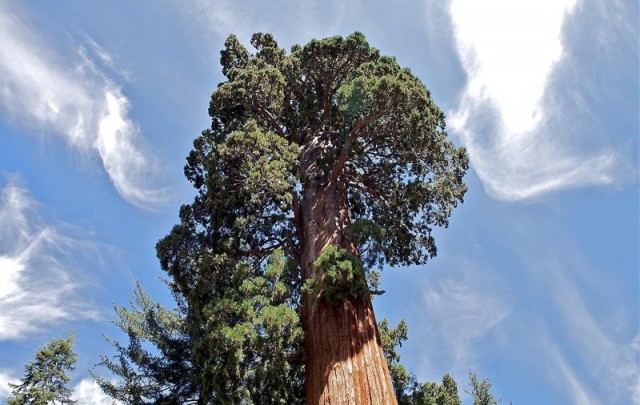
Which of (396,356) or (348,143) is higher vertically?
(348,143)

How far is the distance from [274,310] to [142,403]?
8.97 meters

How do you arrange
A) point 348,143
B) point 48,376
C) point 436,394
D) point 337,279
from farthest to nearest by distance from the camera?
point 48,376
point 436,394
point 348,143
point 337,279

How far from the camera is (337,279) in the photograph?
623cm

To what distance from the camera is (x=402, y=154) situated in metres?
9.11

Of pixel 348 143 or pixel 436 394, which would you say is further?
pixel 436 394

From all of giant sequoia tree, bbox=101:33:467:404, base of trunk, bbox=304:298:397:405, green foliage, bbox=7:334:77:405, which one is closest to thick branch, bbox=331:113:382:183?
giant sequoia tree, bbox=101:33:467:404

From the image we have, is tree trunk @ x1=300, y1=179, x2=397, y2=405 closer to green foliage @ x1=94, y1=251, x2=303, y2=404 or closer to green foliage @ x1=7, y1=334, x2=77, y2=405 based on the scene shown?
green foliage @ x1=94, y1=251, x2=303, y2=404

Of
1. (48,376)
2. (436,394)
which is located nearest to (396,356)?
(436,394)

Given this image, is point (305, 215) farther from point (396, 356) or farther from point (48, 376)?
point (48, 376)

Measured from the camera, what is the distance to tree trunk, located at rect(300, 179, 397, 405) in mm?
5359

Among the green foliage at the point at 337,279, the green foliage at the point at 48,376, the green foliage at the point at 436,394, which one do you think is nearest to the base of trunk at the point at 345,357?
the green foliage at the point at 337,279

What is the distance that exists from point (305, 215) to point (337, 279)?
2146 mm

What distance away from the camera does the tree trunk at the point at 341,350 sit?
536cm

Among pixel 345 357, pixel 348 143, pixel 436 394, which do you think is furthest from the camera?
pixel 436 394
